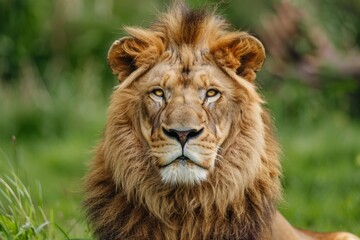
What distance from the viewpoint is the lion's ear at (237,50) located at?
5.63 metres

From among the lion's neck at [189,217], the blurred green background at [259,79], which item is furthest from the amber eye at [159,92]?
the blurred green background at [259,79]

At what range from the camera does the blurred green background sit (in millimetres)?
10367

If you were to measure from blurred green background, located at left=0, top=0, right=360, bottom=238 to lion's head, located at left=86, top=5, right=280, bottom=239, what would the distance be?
3.14 metres

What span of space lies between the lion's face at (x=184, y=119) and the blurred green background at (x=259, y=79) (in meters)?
3.36

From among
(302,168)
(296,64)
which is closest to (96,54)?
(296,64)

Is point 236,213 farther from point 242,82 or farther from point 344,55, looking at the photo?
point 344,55

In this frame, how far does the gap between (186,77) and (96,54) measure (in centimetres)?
913

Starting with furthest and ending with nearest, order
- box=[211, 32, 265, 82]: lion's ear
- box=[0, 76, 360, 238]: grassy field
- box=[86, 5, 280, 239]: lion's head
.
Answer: box=[0, 76, 360, 238]: grassy field
box=[211, 32, 265, 82]: lion's ear
box=[86, 5, 280, 239]: lion's head

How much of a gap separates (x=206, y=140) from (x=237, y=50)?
61 centimetres

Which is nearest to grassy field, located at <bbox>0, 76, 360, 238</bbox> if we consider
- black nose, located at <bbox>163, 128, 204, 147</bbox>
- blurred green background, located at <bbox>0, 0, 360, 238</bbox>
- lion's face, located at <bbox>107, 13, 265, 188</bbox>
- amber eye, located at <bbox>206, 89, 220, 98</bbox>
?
blurred green background, located at <bbox>0, 0, 360, 238</bbox>

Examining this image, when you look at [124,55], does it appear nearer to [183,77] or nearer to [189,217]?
[183,77]

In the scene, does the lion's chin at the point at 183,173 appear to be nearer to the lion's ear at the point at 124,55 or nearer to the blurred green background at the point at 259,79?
the lion's ear at the point at 124,55

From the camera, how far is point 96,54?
1452cm

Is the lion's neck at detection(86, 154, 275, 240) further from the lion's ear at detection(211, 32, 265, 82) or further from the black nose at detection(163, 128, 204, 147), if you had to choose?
the lion's ear at detection(211, 32, 265, 82)
